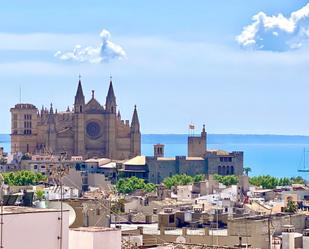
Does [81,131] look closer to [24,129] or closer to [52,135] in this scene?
[52,135]

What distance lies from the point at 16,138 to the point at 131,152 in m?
14.6

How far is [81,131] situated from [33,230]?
116 m

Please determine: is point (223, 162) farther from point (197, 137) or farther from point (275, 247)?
point (275, 247)

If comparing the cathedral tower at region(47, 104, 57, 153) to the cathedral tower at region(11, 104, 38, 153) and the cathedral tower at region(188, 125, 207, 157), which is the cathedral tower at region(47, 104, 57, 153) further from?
the cathedral tower at region(188, 125, 207, 157)

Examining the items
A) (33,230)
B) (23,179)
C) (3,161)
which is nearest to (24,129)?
(3,161)

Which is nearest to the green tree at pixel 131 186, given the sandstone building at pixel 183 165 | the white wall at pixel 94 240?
the sandstone building at pixel 183 165

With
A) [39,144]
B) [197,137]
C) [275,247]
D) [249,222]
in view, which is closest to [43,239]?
[275,247]

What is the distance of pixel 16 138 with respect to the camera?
13275cm

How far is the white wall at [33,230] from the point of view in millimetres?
11616

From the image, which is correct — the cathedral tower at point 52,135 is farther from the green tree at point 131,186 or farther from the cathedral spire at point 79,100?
the green tree at point 131,186

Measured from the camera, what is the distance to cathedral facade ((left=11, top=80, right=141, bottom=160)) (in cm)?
12775

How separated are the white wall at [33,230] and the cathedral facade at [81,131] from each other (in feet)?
371

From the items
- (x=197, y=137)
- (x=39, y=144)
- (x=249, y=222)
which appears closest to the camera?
(x=249, y=222)

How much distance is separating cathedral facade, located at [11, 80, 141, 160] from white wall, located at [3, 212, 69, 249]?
113 metres
